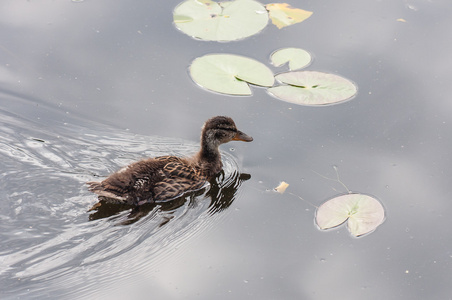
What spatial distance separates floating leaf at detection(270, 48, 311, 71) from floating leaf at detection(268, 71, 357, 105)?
17 cm

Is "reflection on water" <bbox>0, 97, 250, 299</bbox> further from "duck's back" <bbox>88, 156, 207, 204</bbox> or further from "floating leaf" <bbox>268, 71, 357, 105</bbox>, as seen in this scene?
"floating leaf" <bbox>268, 71, 357, 105</bbox>

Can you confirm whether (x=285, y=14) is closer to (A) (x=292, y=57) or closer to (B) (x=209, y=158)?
(A) (x=292, y=57)

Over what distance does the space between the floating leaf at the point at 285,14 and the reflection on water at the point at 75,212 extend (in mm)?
2192

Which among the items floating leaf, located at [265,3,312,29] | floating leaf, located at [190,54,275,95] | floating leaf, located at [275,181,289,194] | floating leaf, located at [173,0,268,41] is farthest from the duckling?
floating leaf, located at [265,3,312,29]

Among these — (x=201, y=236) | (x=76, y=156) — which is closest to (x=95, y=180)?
(x=76, y=156)

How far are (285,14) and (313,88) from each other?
153 centimetres

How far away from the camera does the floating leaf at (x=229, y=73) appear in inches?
288

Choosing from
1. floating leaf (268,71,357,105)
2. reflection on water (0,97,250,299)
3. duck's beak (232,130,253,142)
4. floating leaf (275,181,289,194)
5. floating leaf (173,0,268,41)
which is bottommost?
reflection on water (0,97,250,299)

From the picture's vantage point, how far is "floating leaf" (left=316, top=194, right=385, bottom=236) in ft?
19.4

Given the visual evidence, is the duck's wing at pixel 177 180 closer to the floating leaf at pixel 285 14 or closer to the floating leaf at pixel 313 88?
the floating leaf at pixel 313 88

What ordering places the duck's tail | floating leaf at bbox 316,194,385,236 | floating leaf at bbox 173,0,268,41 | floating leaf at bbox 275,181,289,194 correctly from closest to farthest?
floating leaf at bbox 316,194,385,236 < the duck's tail < floating leaf at bbox 275,181,289,194 < floating leaf at bbox 173,0,268,41

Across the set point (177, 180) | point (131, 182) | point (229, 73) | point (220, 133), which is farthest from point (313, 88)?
point (131, 182)

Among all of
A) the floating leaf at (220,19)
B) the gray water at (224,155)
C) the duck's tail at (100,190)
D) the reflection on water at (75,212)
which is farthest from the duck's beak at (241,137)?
the floating leaf at (220,19)

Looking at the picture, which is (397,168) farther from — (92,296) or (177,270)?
(92,296)
